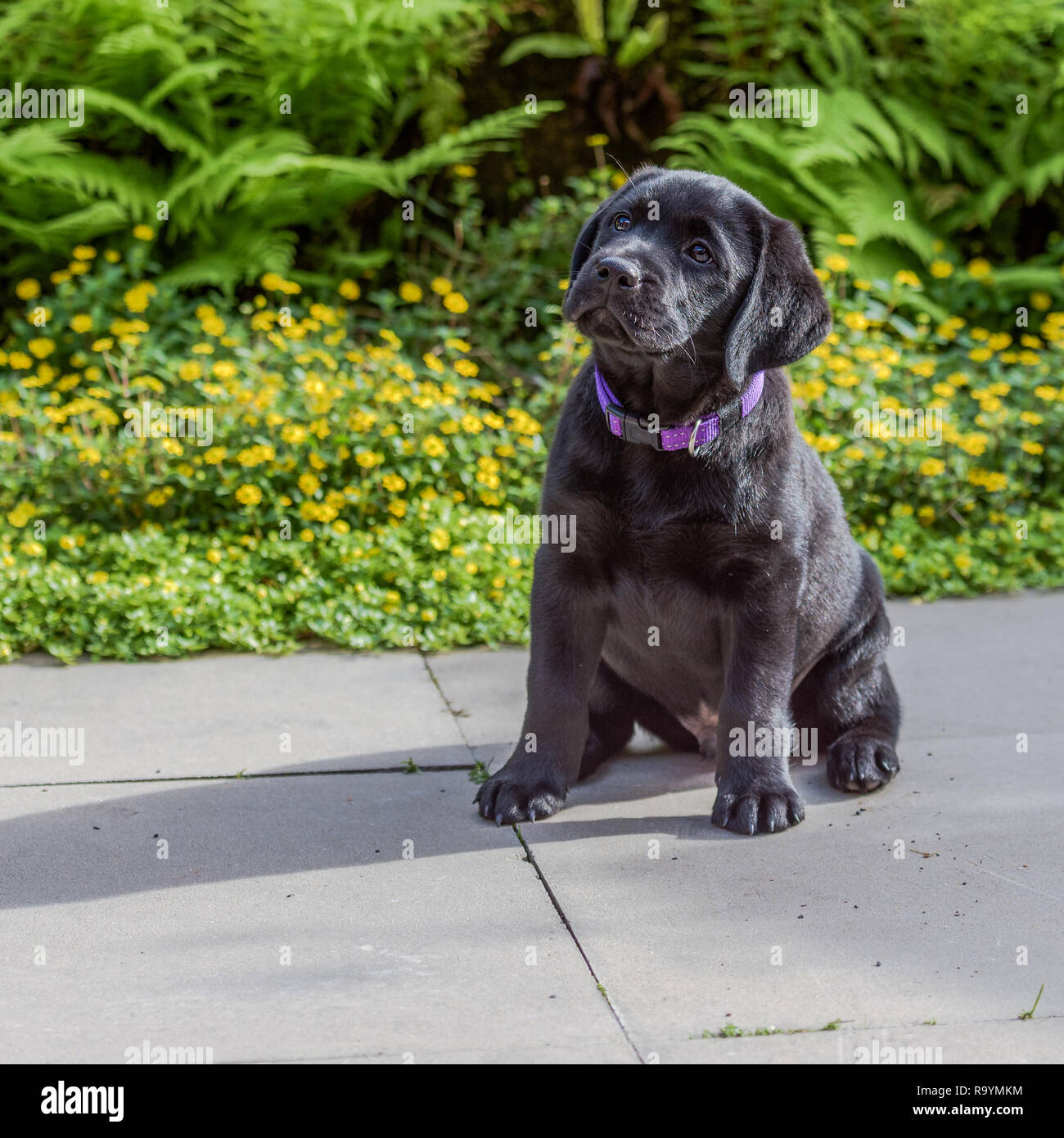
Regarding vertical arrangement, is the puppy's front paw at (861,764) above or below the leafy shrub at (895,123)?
below

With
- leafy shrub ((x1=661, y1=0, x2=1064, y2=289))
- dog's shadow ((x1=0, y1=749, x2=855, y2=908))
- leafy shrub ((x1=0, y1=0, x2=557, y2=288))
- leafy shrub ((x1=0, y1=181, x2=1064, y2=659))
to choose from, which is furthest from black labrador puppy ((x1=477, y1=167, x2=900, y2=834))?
leafy shrub ((x1=661, y1=0, x2=1064, y2=289))

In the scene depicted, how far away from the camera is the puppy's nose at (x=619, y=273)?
3125 mm

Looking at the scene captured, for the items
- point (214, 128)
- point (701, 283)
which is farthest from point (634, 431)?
point (214, 128)

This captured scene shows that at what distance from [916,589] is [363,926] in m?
3.67

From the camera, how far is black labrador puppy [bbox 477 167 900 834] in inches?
131

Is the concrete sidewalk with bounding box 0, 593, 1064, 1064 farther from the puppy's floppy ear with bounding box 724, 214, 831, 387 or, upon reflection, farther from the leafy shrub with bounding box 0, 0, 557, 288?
the leafy shrub with bounding box 0, 0, 557, 288

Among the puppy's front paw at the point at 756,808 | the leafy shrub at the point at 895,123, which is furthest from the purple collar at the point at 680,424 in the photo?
the leafy shrub at the point at 895,123

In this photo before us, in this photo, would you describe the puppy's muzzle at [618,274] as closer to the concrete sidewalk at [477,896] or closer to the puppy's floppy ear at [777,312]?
the puppy's floppy ear at [777,312]

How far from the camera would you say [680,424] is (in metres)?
3.39

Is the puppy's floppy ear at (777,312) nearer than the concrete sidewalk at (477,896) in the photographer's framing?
No

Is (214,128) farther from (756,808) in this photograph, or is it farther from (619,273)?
(756,808)

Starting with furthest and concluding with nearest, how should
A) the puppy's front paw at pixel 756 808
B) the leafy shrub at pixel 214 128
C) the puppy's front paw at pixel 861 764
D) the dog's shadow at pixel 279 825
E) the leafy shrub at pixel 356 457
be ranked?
the leafy shrub at pixel 214 128, the leafy shrub at pixel 356 457, the puppy's front paw at pixel 861 764, the puppy's front paw at pixel 756 808, the dog's shadow at pixel 279 825

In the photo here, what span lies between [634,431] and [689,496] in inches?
8.2

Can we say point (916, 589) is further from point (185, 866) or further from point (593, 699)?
point (185, 866)
